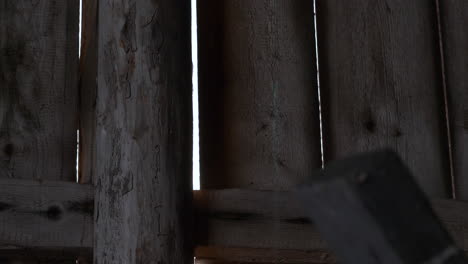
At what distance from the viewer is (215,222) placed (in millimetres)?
2197

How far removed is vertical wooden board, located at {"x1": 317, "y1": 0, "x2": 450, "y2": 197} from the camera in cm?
254

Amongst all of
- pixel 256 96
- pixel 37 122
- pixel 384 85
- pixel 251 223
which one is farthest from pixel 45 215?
pixel 384 85

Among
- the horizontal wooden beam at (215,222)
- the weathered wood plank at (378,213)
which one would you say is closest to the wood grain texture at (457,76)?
the horizontal wooden beam at (215,222)

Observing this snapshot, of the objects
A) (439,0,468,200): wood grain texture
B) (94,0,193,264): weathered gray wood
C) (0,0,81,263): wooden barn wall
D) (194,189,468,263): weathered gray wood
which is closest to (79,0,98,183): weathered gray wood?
(0,0,81,263): wooden barn wall

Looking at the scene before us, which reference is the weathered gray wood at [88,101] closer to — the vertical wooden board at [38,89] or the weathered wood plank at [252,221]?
the vertical wooden board at [38,89]

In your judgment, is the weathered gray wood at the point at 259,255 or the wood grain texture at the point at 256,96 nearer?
the weathered gray wood at the point at 259,255

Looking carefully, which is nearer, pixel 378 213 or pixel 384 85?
pixel 378 213

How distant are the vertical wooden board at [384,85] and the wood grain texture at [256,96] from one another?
0.08m

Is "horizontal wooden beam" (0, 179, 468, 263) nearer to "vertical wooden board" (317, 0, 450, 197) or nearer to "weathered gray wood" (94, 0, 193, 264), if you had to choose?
"weathered gray wood" (94, 0, 193, 264)

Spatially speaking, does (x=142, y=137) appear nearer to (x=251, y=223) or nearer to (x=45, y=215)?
(x=45, y=215)

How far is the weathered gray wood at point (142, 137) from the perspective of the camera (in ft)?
6.54

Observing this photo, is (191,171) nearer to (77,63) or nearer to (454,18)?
(77,63)

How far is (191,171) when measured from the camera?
2133 mm

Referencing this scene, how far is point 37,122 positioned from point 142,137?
1.08 feet
